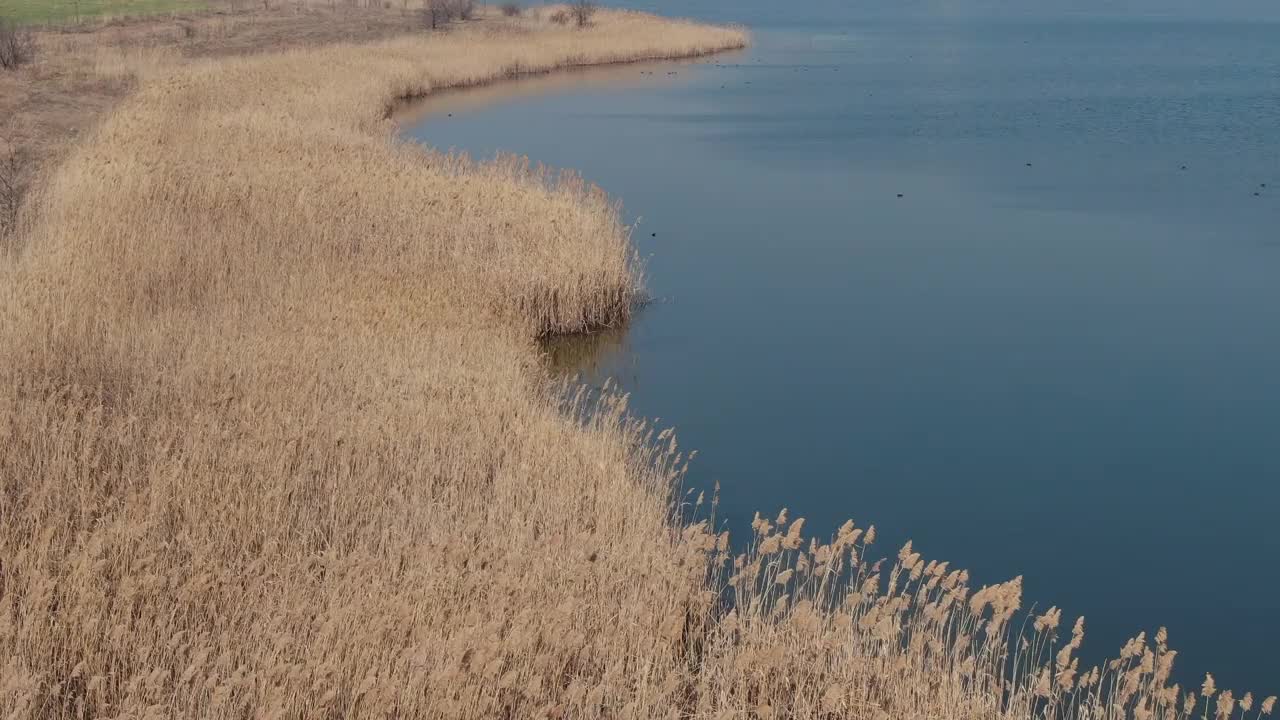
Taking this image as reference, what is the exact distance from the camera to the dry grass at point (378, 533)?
4637 mm

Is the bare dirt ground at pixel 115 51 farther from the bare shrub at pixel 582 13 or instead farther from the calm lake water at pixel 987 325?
the calm lake water at pixel 987 325

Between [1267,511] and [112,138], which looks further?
[112,138]

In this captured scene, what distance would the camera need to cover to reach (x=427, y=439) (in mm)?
7523

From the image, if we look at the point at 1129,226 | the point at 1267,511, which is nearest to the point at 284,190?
the point at 1267,511

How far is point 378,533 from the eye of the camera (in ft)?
20.7

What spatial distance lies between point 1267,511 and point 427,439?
630cm

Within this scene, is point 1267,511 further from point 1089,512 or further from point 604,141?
point 604,141

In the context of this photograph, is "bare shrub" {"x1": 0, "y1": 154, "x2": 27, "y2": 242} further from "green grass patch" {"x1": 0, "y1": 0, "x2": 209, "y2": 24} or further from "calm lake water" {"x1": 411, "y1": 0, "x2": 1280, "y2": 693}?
"green grass patch" {"x1": 0, "y1": 0, "x2": 209, "y2": 24}

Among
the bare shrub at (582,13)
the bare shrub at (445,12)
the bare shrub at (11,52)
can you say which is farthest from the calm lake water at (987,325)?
the bare shrub at (582,13)

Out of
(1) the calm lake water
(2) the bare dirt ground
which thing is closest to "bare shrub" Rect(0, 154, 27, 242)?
(2) the bare dirt ground

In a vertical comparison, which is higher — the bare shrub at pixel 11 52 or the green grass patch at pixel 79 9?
the green grass patch at pixel 79 9

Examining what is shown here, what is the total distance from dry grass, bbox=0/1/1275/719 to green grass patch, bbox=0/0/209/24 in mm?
39934

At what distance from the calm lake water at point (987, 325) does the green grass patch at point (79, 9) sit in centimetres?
2413

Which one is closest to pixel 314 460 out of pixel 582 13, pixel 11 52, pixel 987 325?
pixel 987 325
